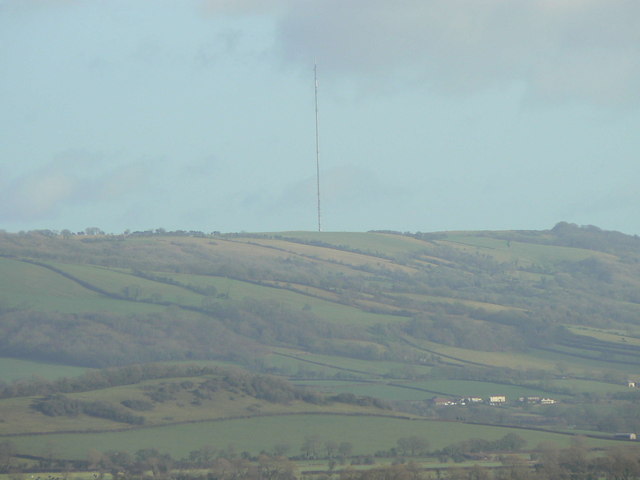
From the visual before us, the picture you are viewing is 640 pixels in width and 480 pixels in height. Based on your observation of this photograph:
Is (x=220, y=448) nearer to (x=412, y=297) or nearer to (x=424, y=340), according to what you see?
(x=424, y=340)

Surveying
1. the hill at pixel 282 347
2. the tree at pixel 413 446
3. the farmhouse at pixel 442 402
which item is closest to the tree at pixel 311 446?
the tree at pixel 413 446

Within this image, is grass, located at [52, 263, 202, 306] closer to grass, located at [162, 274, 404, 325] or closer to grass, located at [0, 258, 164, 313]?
grass, located at [0, 258, 164, 313]

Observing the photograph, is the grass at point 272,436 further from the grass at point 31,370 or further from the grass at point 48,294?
the grass at point 48,294

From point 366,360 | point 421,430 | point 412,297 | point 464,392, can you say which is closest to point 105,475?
point 421,430

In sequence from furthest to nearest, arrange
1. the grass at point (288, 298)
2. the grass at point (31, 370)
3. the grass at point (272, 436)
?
the grass at point (288, 298)
the grass at point (31, 370)
the grass at point (272, 436)

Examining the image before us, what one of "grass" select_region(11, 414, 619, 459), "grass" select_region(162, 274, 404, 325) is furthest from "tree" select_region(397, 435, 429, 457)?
"grass" select_region(162, 274, 404, 325)

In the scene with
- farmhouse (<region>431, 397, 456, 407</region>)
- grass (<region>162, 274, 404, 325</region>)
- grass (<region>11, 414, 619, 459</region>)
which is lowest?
grass (<region>11, 414, 619, 459</region>)
